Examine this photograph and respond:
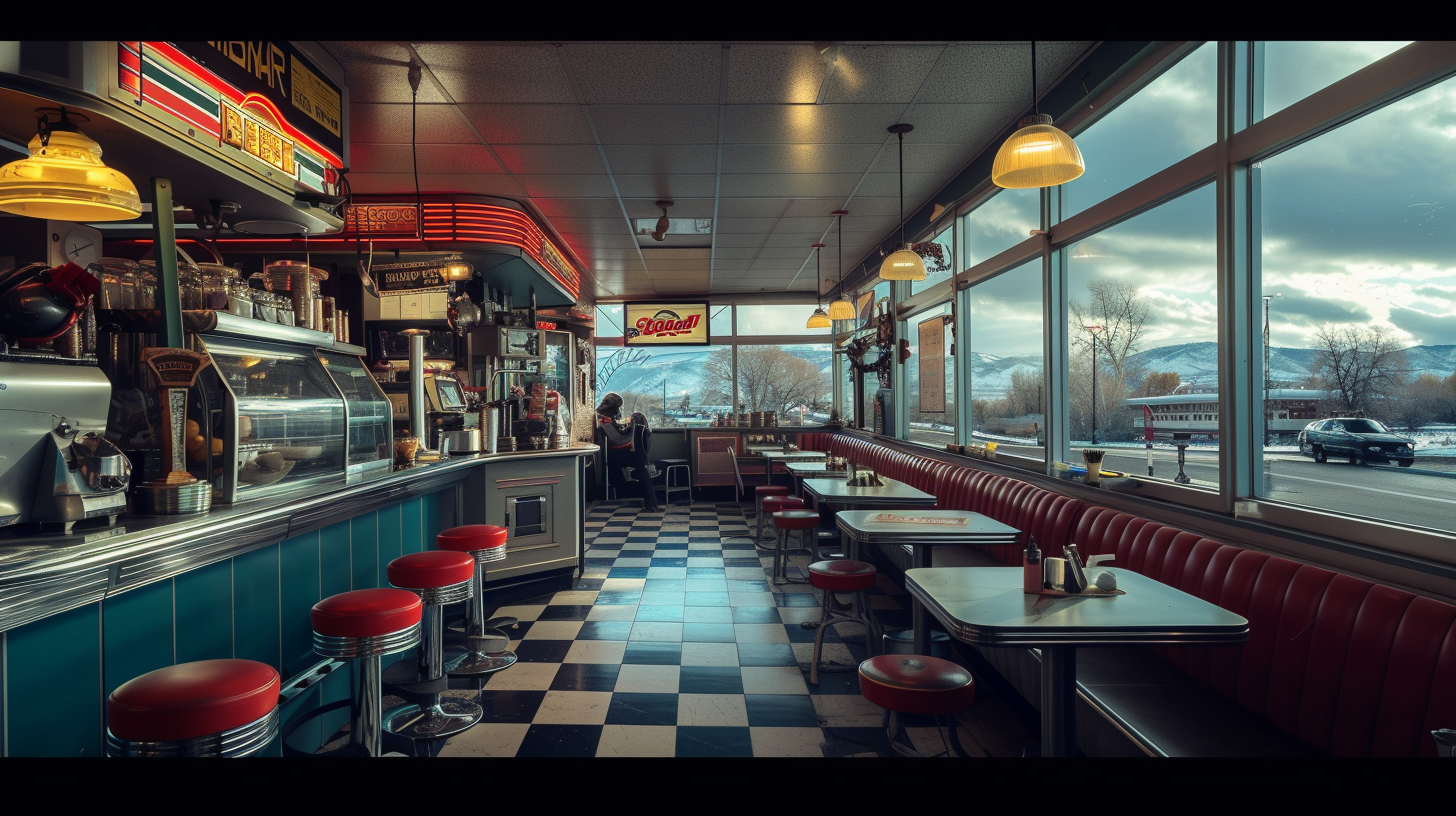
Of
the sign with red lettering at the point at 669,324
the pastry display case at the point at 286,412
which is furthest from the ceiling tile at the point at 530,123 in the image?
the sign with red lettering at the point at 669,324

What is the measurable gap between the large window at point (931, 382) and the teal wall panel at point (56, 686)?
5744mm

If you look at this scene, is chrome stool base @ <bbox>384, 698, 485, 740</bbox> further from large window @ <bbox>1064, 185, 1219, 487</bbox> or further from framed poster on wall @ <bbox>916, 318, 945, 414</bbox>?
framed poster on wall @ <bbox>916, 318, 945, 414</bbox>

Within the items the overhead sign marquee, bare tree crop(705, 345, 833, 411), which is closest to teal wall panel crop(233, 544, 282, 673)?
the overhead sign marquee

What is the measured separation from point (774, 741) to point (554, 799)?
1.88 metres

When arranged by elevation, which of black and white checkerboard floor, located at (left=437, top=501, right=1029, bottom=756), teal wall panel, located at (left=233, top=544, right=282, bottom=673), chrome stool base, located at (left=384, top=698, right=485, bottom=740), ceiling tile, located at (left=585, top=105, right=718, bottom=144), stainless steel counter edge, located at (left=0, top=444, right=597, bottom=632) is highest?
ceiling tile, located at (left=585, top=105, right=718, bottom=144)

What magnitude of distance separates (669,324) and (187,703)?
30.9 feet

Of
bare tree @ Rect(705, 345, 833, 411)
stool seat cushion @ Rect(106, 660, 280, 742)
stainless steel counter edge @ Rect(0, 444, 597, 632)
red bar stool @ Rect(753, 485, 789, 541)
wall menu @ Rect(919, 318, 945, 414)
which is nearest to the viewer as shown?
stool seat cushion @ Rect(106, 660, 280, 742)

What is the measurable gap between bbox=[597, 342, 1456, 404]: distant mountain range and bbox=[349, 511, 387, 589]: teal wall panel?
12.9ft

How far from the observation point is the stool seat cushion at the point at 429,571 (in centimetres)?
299

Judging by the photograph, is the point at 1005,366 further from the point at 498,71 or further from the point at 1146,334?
the point at 498,71

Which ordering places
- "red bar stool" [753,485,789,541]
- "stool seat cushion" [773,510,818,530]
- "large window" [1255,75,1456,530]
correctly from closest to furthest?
"large window" [1255,75,1456,530]
"stool seat cushion" [773,510,818,530]
"red bar stool" [753,485,789,541]

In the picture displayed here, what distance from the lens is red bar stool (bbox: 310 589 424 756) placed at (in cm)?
230

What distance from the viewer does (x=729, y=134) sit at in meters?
4.68

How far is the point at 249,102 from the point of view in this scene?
2.95 m
